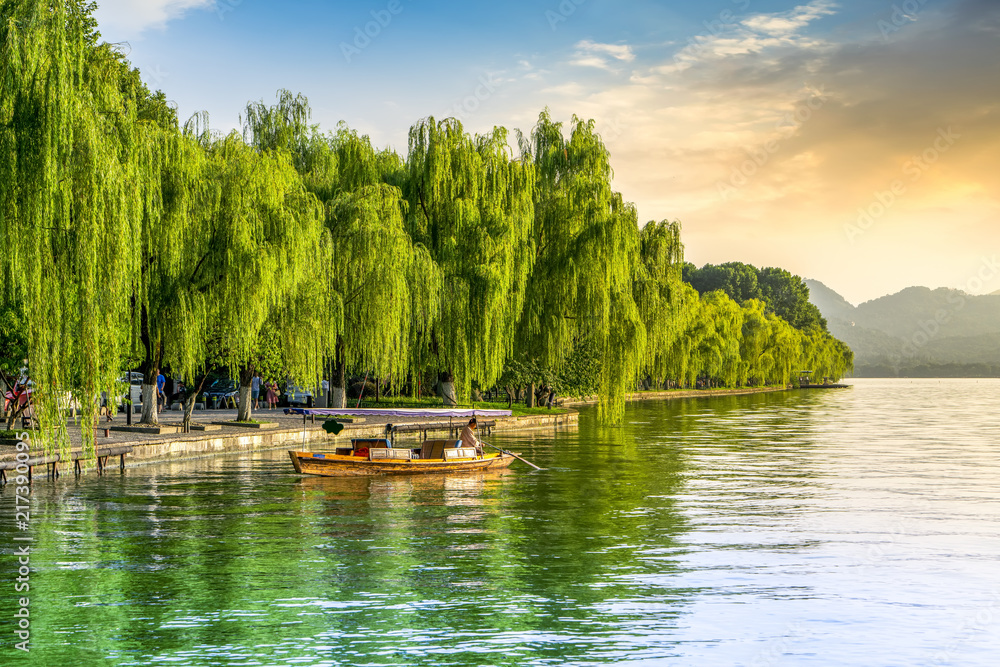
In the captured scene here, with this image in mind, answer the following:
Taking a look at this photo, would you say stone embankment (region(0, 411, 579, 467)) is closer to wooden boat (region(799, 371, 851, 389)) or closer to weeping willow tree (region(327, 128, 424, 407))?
weeping willow tree (region(327, 128, 424, 407))

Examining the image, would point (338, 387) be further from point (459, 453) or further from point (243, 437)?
point (459, 453)

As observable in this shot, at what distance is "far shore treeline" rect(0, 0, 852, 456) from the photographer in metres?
22.2

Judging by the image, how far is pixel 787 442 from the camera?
46.8 metres

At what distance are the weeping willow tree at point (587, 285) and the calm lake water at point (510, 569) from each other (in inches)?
672

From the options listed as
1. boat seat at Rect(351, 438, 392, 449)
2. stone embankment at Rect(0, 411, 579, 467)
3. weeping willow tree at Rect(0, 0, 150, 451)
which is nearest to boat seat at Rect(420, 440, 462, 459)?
boat seat at Rect(351, 438, 392, 449)

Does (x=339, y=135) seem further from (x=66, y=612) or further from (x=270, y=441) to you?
(x=66, y=612)

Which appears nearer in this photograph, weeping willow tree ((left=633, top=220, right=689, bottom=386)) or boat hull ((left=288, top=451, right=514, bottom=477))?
boat hull ((left=288, top=451, right=514, bottom=477))

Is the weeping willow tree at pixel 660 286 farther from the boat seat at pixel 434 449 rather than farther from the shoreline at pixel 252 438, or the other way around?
the boat seat at pixel 434 449

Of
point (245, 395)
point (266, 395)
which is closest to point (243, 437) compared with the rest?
point (245, 395)

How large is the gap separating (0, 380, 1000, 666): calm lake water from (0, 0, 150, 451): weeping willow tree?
11.3ft

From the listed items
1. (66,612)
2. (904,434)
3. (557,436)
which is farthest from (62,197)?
(904,434)

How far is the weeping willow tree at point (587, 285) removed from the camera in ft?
161

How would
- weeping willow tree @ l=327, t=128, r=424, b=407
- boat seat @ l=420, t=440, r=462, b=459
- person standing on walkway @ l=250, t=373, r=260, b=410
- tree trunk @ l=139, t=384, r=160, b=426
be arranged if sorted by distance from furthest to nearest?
person standing on walkway @ l=250, t=373, r=260, b=410, weeping willow tree @ l=327, t=128, r=424, b=407, tree trunk @ l=139, t=384, r=160, b=426, boat seat @ l=420, t=440, r=462, b=459

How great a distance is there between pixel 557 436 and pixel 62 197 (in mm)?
29363
